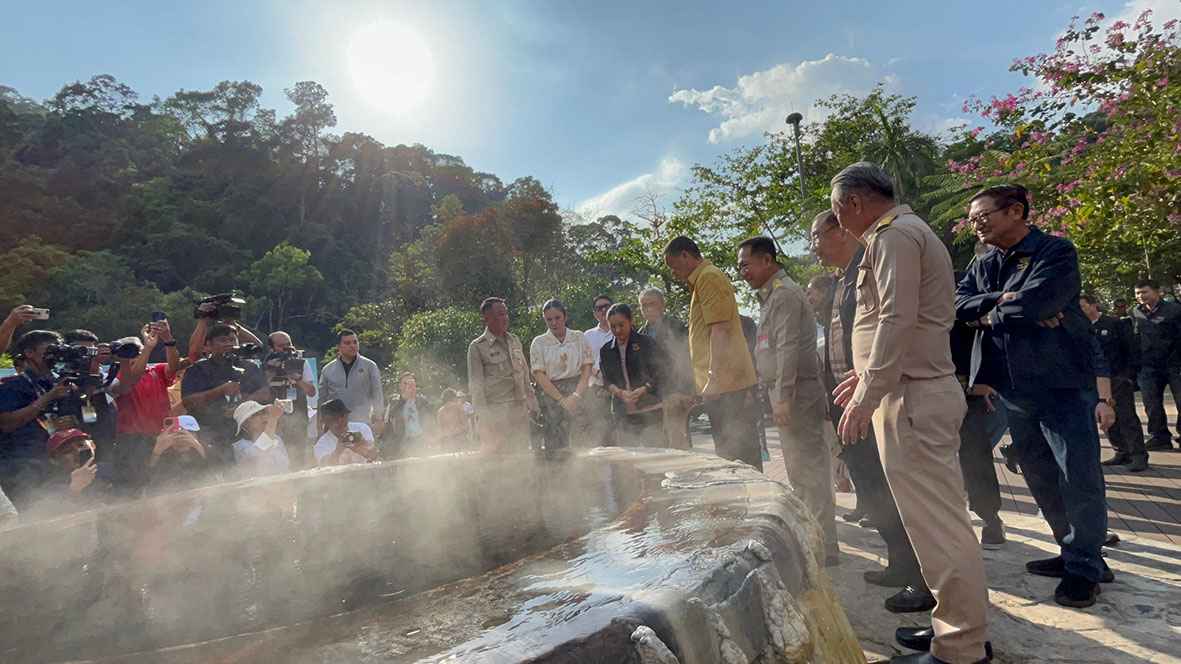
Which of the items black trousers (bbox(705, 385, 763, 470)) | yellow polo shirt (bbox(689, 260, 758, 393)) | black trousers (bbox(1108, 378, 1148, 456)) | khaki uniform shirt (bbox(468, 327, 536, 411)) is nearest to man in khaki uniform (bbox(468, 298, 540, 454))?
khaki uniform shirt (bbox(468, 327, 536, 411))

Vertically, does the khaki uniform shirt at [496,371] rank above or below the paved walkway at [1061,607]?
above

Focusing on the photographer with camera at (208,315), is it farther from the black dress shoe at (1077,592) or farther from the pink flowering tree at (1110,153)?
the pink flowering tree at (1110,153)

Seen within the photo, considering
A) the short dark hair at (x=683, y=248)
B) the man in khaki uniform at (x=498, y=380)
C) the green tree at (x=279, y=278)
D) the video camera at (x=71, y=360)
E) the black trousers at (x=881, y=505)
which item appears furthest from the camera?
the green tree at (x=279, y=278)

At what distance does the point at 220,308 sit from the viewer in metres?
4.53

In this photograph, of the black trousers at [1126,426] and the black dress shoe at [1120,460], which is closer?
the black trousers at [1126,426]

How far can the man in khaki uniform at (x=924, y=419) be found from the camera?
179cm

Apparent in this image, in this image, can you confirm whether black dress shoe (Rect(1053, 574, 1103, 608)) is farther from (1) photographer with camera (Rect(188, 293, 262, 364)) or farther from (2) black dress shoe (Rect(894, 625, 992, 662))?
(1) photographer with camera (Rect(188, 293, 262, 364))

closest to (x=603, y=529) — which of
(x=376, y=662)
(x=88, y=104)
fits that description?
(x=376, y=662)

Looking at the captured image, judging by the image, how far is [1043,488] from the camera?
8.79 ft

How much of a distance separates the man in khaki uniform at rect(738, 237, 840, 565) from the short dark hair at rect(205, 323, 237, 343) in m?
3.88

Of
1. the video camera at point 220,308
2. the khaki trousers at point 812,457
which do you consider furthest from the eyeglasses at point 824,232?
the video camera at point 220,308

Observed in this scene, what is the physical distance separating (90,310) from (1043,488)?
37.2 m

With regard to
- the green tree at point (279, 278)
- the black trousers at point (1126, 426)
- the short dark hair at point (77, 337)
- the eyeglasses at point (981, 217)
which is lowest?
the black trousers at point (1126, 426)

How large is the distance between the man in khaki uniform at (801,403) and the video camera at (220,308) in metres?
3.87
